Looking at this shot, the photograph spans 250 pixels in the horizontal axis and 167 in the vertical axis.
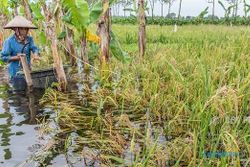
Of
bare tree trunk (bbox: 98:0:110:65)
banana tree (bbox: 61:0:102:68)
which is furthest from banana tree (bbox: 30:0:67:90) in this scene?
bare tree trunk (bbox: 98:0:110:65)

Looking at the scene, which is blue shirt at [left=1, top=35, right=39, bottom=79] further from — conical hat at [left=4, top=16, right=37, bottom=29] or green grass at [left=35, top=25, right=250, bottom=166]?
green grass at [left=35, top=25, right=250, bottom=166]

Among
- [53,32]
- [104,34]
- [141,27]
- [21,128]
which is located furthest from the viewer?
[141,27]

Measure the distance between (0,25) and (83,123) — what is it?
8703 mm

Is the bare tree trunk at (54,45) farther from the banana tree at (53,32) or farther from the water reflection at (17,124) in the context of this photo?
the water reflection at (17,124)

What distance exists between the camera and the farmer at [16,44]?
6.04 metres

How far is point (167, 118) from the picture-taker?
13.3 feet

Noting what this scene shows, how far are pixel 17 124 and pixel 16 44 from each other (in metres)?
2.16

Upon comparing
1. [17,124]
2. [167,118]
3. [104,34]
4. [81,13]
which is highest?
[81,13]

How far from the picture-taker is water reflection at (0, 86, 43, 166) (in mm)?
3535

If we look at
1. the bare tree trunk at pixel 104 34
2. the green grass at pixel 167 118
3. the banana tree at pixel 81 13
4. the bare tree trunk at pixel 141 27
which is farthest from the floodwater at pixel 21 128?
the bare tree trunk at pixel 141 27

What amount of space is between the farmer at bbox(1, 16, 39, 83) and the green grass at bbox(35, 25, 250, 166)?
101 centimetres

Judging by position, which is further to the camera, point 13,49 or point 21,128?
point 13,49

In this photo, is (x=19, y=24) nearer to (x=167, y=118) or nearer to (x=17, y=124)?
(x=17, y=124)

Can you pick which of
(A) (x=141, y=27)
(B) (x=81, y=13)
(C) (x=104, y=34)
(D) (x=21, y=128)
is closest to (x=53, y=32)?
(B) (x=81, y=13)
